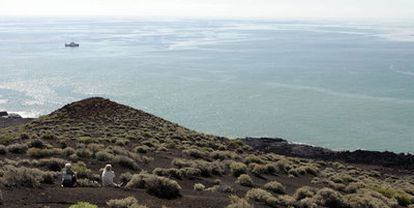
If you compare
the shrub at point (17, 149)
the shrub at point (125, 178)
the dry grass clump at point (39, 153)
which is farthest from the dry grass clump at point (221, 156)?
the shrub at point (125, 178)

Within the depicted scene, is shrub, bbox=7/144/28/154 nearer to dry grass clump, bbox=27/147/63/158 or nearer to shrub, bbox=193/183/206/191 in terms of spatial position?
dry grass clump, bbox=27/147/63/158

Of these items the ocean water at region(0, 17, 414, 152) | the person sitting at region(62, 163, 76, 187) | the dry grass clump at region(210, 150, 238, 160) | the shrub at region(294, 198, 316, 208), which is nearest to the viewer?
the person sitting at region(62, 163, 76, 187)

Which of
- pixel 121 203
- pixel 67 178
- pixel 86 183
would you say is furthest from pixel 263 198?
pixel 67 178

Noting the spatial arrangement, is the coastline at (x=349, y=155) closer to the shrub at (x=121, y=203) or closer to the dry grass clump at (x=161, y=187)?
the dry grass clump at (x=161, y=187)

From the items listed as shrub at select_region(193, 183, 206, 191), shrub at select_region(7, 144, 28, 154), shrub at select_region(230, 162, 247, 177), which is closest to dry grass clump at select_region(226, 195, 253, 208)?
shrub at select_region(193, 183, 206, 191)

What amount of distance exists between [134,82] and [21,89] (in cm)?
1931

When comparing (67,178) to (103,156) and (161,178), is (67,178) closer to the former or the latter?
(161,178)

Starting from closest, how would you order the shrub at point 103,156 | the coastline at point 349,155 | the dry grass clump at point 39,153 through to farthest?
the shrub at point 103,156 < the dry grass clump at point 39,153 < the coastline at point 349,155

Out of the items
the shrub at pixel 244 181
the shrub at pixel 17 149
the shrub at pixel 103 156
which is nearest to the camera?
the shrub at pixel 244 181

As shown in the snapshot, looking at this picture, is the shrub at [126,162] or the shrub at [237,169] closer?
the shrub at [126,162]

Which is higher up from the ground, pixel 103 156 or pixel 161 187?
pixel 161 187

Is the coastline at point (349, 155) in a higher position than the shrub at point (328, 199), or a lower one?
lower

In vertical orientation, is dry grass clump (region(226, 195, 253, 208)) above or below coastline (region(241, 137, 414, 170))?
above

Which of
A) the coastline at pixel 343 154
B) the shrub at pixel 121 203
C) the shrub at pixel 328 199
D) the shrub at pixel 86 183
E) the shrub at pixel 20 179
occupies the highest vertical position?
the shrub at pixel 121 203
